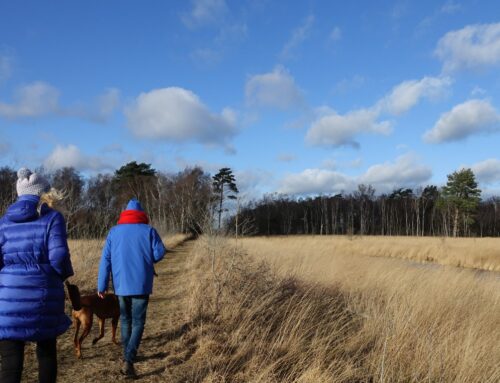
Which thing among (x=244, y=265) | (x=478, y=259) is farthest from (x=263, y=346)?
(x=478, y=259)

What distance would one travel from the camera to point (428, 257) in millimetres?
23031

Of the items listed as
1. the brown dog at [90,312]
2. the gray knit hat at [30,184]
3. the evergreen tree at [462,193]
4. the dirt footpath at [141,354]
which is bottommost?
the dirt footpath at [141,354]

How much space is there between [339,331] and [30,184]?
4286 millimetres

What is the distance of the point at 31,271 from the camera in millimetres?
3062

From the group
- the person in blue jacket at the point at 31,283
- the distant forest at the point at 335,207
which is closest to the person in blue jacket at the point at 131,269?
the person in blue jacket at the point at 31,283

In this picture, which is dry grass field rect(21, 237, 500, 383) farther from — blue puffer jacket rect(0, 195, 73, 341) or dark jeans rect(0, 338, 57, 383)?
blue puffer jacket rect(0, 195, 73, 341)

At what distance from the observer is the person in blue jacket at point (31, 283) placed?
118 inches

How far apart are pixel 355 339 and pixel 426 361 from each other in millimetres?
940

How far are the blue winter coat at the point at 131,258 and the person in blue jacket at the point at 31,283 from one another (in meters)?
1.25

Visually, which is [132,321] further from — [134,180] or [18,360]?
[134,180]

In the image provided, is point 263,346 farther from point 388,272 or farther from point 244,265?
point 388,272

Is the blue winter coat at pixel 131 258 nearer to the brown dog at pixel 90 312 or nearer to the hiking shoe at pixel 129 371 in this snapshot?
the brown dog at pixel 90 312

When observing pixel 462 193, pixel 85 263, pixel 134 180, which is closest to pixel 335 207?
pixel 462 193

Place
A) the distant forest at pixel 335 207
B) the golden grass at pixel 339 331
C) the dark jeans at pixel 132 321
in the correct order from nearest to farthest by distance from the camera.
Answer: the dark jeans at pixel 132 321 → the golden grass at pixel 339 331 → the distant forest at pixel 335 207
